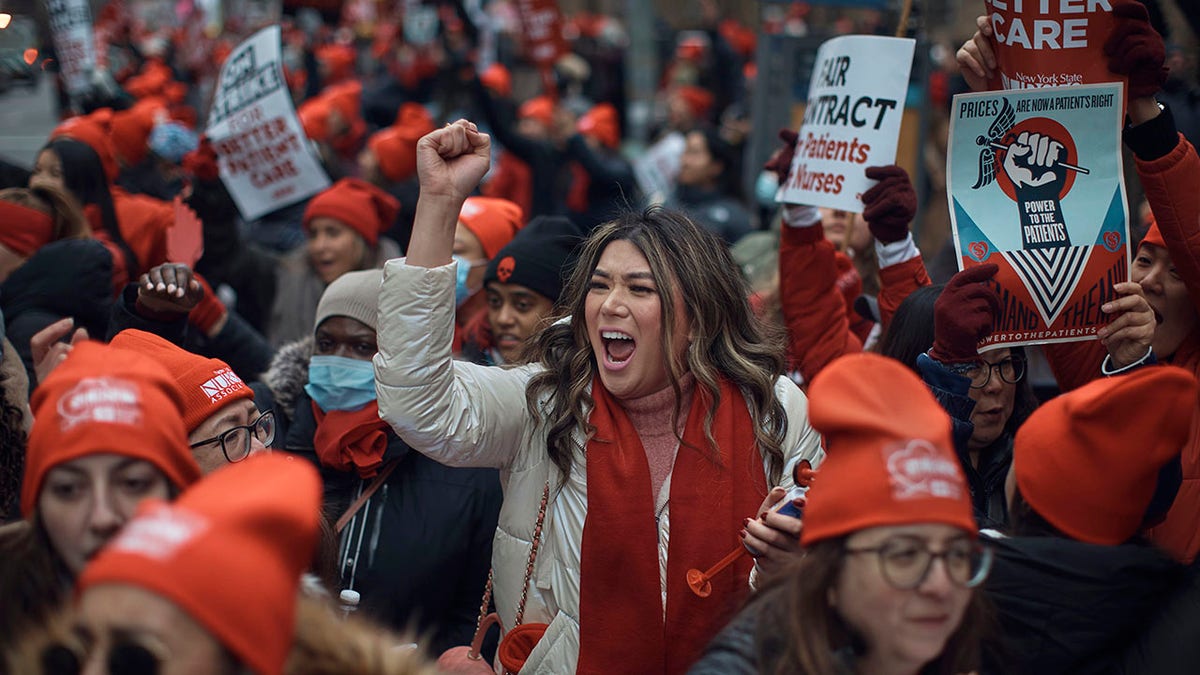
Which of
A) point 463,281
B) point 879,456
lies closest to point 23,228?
point 463,281

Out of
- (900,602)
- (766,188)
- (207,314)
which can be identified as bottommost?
(766,188)

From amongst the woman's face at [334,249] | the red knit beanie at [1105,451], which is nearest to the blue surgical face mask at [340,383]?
the woman's face at [334,249]

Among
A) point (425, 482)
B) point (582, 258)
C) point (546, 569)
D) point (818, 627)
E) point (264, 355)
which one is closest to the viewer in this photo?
point (818, 627)

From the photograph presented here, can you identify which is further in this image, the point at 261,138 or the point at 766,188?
the point at 766,188

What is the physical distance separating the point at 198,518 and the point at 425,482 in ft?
6.54

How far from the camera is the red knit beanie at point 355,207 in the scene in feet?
19.0

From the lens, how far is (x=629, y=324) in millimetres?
3186

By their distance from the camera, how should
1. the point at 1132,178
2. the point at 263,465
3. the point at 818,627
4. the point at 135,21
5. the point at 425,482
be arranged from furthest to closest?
the point at 135,21 → the point at 1132,178 → the point at 425,482 → the point at 818,627 → the point at 263,465

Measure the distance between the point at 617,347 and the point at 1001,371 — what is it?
3.62 ft

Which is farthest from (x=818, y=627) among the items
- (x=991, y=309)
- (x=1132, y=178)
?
(x=1132, y=178)

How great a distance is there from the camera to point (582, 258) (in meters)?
3.38

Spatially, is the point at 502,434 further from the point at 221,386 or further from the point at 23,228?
the point at 23,228

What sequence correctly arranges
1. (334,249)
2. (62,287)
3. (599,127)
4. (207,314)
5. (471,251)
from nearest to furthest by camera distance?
(62,287) < (207,314) < (471,251) < (334,249) < (599,127)

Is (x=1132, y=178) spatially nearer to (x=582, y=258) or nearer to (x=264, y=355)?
(x=582, y=258)
